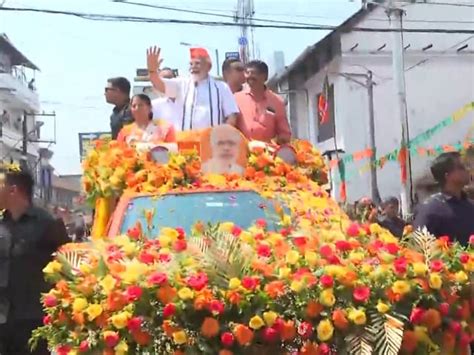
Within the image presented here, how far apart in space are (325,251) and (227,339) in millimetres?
735

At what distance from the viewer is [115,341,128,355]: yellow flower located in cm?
428

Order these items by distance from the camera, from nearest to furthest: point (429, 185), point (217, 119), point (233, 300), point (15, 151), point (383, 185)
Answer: point (233, 300) < point (217, 119) < point (429, 185) < point (383, 185) < point (15, 151)

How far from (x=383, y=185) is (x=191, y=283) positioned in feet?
87.2

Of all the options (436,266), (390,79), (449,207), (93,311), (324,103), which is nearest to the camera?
(93,311)

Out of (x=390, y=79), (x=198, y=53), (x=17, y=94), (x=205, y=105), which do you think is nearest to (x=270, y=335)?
(x=205, y=105)

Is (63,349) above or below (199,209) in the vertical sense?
below

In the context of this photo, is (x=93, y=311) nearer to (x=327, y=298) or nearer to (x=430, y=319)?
(x=327, y=298)

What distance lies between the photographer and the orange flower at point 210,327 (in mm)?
4227

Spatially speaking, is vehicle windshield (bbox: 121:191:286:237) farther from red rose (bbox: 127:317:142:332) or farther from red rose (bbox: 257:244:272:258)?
red rose (bbox: 127:317:142:332)

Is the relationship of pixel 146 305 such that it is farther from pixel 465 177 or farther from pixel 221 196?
pixel 465 177

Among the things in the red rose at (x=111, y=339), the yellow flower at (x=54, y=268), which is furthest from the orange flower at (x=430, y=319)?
the yellow flower at (x=54, y=268)

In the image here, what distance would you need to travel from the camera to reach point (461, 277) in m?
4.62

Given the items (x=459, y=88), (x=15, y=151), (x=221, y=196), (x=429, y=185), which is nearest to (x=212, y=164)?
(x=221, y=196)

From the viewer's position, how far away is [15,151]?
51.2m
